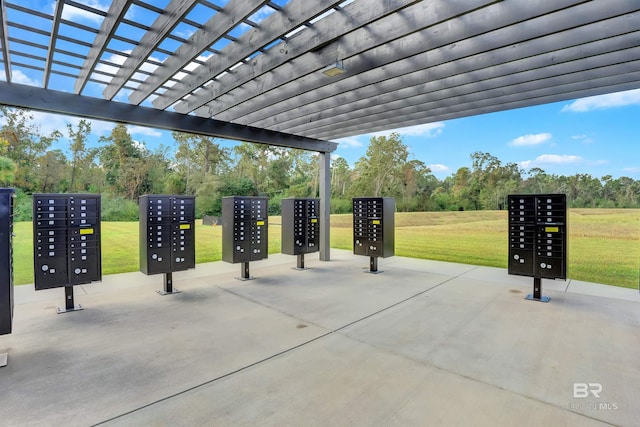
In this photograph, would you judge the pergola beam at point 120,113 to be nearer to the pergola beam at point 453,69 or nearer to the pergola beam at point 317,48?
the pergola beam at point 317,48

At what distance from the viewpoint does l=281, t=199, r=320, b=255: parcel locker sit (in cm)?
677

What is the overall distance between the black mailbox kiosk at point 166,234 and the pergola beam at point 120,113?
1.26 m

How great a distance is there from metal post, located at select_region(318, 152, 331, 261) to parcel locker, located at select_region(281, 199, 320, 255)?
28.9 inches

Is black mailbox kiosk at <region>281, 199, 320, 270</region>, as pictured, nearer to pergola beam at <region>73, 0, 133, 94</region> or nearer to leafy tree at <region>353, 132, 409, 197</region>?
leafy tree at <region>353, 132, 409, 197</region>

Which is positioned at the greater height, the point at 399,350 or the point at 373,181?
Result: the point at 373,181

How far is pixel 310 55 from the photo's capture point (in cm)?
373

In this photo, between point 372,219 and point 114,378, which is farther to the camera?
point 372,219

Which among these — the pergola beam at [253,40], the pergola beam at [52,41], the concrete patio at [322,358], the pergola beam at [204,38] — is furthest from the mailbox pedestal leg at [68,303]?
the pergola beam at [253,40]

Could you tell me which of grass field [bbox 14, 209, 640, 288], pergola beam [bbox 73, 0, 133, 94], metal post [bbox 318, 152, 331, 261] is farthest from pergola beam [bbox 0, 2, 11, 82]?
metal post [bbox 318, 152, 331, 261]

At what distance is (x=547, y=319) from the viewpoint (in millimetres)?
3812

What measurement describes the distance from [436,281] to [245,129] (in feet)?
15.5

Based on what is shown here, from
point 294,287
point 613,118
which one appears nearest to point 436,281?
point 294,287

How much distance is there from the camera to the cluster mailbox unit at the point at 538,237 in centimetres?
433

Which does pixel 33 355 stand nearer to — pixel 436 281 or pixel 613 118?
pixel 436 281
